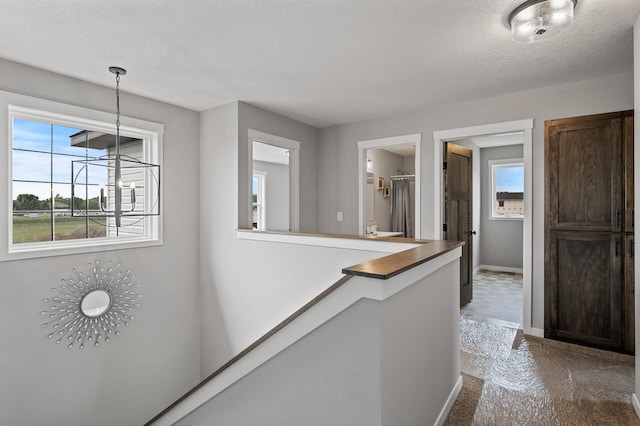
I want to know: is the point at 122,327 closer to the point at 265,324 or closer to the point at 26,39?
the point at 265,324

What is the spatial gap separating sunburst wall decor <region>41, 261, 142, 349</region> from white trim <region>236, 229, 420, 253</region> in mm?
1221

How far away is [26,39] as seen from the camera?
2346mm

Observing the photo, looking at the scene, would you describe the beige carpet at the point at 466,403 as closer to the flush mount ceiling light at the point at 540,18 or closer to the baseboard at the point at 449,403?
the baseboard at the point at 449,403

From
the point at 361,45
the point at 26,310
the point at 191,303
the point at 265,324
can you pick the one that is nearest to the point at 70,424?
the point at 26,310

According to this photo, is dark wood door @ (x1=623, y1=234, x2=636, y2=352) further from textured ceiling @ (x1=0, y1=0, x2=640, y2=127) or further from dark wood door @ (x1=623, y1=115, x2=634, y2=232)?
textured ceiling @ (x1=0, y1=0, x2=640, y2=127)

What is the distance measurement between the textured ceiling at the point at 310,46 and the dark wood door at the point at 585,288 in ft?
4.77

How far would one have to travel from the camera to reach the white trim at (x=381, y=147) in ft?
13.3

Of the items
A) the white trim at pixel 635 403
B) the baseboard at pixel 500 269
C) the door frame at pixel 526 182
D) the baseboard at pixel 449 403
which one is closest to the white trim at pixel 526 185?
the door frame at pixel 526 182

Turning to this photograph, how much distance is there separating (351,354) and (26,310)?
9.49ft

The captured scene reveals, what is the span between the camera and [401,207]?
22.3ft

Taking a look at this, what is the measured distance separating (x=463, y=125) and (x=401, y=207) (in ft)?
10.4

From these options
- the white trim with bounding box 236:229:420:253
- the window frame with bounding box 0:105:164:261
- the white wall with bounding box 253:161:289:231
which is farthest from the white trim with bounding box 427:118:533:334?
the white wall with bounding box 253:161:289:231

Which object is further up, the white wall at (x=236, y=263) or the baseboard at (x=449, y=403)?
the white wall at (x=236, y=263)

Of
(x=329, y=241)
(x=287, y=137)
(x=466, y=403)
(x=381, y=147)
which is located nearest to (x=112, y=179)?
(x=287, y=137)
